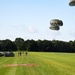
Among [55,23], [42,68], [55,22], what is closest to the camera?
[42,68]

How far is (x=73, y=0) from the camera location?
1442 inches

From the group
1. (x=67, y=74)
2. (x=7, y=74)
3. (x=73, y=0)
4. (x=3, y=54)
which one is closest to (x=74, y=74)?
(x=67, y=74)

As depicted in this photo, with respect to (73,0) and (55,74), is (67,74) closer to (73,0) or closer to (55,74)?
(55,74)

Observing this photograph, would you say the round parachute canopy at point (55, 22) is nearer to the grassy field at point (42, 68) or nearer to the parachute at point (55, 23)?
the parachute at point (55, 23)

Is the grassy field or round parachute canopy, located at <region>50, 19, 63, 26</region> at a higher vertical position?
round parachute canopy, located at <region>50, 19, 63, 26</region>

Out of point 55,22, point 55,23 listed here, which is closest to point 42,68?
point 55,23

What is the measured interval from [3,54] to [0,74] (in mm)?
62541

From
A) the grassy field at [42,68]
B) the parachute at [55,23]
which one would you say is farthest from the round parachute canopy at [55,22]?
the grassy field at [42,68]

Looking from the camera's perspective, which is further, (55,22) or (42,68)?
(55,22)

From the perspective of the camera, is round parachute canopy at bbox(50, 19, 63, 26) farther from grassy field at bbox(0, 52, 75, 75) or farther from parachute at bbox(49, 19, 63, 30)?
grassy field at bbox(0, 52, 75, 75)

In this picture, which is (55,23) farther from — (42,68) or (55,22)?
(42,68)

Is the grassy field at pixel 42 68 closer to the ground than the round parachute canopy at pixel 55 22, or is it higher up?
closer to the ground

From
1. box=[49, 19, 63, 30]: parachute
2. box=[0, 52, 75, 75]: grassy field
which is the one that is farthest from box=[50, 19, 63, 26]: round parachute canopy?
box=[0, 52, 75, 75]: grassy field

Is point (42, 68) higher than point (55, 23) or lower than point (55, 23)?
lower
